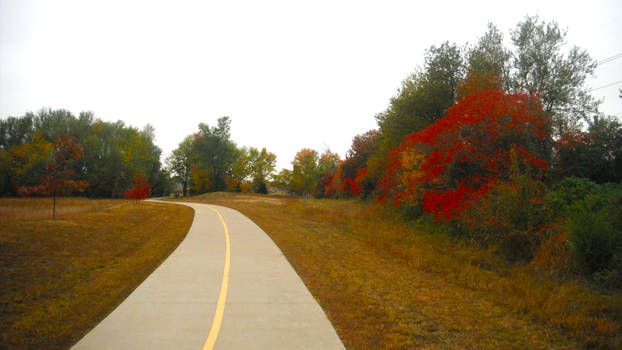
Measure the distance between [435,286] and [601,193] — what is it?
8.95 m

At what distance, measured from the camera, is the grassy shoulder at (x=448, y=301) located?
4.94 m

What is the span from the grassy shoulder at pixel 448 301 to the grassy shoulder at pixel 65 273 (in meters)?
4.14

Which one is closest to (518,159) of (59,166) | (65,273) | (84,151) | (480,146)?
(480,146)

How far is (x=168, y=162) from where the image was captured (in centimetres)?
9125

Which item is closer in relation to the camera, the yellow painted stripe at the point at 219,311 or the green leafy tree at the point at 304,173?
the yellow painted stripe at the point at 219,311

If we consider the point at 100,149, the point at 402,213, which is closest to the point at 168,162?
the point at 100,149

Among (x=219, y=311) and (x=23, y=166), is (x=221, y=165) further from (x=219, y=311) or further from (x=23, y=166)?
(x=219, y=311)

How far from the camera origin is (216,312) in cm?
573

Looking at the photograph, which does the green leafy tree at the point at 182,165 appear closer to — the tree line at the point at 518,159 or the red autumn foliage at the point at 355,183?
the red autumn foliage at the point at 355,183

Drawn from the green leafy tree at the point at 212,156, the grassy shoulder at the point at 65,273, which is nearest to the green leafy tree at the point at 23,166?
the green leafy tree at the point at 212,156

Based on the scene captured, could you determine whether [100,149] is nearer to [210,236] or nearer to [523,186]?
[210,236]

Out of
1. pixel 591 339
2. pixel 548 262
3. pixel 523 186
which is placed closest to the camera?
pixel 591 339

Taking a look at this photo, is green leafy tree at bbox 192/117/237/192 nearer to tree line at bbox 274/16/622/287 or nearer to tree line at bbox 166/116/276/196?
tree line at bbox 166/116/276/196

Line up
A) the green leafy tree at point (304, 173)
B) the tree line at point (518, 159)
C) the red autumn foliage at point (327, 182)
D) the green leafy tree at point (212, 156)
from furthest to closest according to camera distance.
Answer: the green leafy tree at point (304, 173)
the green leafy tree at point (212, 156)
the red autumn foliage at point (327, 182)
the tree line at point (518, 159)
